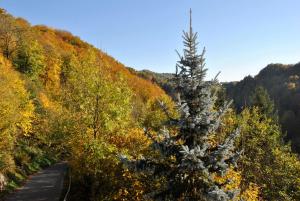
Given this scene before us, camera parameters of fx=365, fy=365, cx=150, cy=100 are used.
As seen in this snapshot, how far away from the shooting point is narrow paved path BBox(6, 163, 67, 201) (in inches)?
1228

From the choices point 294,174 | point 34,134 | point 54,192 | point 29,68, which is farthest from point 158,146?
point 29,68

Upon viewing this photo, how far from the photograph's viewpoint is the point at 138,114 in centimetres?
7006

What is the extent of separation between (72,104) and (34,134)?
28.1 m

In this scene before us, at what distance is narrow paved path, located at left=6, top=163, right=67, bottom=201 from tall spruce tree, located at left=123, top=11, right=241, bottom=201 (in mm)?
18642

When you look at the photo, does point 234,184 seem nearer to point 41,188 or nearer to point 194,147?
point 194,147

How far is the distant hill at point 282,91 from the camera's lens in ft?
333

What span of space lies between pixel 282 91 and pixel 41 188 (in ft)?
370

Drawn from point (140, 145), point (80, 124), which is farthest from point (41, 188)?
point (140, 145)

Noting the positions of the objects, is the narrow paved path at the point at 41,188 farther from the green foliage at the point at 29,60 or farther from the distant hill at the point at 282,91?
the distant hill at the point at 282,91

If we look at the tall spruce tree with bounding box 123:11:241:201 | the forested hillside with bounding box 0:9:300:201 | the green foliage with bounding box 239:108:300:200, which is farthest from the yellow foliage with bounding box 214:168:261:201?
the green foliage with bounding box 239:108:300:200

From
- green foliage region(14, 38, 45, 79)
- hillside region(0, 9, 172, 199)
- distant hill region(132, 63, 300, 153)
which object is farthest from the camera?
distant hill region(132, 63, 300, 153)

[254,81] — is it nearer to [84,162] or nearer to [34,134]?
[34,134]

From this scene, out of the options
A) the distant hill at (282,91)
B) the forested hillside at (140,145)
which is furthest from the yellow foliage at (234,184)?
the distant hill at (282,91)

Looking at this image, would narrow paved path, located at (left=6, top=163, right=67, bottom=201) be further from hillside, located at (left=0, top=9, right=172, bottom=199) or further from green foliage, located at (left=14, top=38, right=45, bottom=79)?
green foliage, located at (left=14, top=38, right=45, bottom=79)
